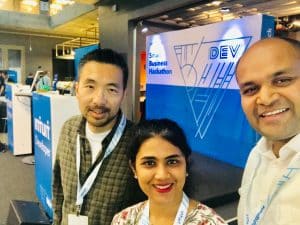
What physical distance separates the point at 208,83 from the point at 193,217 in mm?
2606

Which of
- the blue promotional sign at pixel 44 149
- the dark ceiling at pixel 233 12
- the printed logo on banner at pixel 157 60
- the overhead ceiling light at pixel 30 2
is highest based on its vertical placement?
the overhead ceiling light at pixel 30 2

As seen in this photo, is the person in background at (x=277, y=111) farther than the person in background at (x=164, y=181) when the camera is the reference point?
No

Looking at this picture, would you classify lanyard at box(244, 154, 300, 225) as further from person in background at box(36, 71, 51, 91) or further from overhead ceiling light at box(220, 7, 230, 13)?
overhead ceiling light at box(220, 7, 230, 13)

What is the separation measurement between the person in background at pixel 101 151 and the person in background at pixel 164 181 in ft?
0.62

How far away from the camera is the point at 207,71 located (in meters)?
3.43

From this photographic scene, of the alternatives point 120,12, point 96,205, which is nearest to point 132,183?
point 96,205

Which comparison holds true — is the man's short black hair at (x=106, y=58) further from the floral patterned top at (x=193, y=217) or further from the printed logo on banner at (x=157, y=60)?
the printed logo on banner at (x=157, y=60)

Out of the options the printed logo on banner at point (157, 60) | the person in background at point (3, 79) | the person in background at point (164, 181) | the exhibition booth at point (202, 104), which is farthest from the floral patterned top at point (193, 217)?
the person in background at point (3, 79)

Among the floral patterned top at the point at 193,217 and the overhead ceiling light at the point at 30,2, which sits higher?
the overhead ceiling light at the point at 30,2

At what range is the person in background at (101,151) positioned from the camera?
1277mm

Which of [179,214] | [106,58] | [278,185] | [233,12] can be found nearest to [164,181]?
[179,214]

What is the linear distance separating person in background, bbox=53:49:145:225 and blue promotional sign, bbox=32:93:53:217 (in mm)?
1664

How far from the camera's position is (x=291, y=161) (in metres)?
0.92

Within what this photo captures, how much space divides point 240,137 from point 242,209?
1995mm
